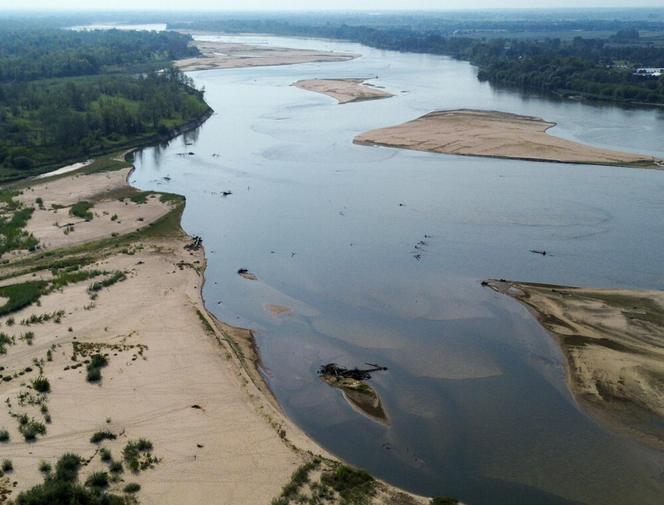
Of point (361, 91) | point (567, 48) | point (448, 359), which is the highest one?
point (567, 48)

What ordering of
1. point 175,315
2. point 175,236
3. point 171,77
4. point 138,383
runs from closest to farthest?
point 138,383 < point 175,315 < point 175,236 < point 171,77

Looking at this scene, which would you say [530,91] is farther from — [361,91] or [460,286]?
[460,286]

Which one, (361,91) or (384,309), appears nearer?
(384,309)

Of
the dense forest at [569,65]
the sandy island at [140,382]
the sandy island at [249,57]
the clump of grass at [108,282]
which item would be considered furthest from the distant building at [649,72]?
the clump of grass at [108,282]

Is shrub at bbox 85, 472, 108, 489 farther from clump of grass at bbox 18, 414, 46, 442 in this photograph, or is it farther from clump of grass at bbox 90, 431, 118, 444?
clump of grass at bbox 18, 414, 46, 442

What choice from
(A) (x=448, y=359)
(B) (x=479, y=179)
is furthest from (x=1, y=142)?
(A) (x=448, y=359)

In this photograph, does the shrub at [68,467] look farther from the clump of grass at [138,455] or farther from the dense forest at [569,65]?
the dense forest at [569,65]
